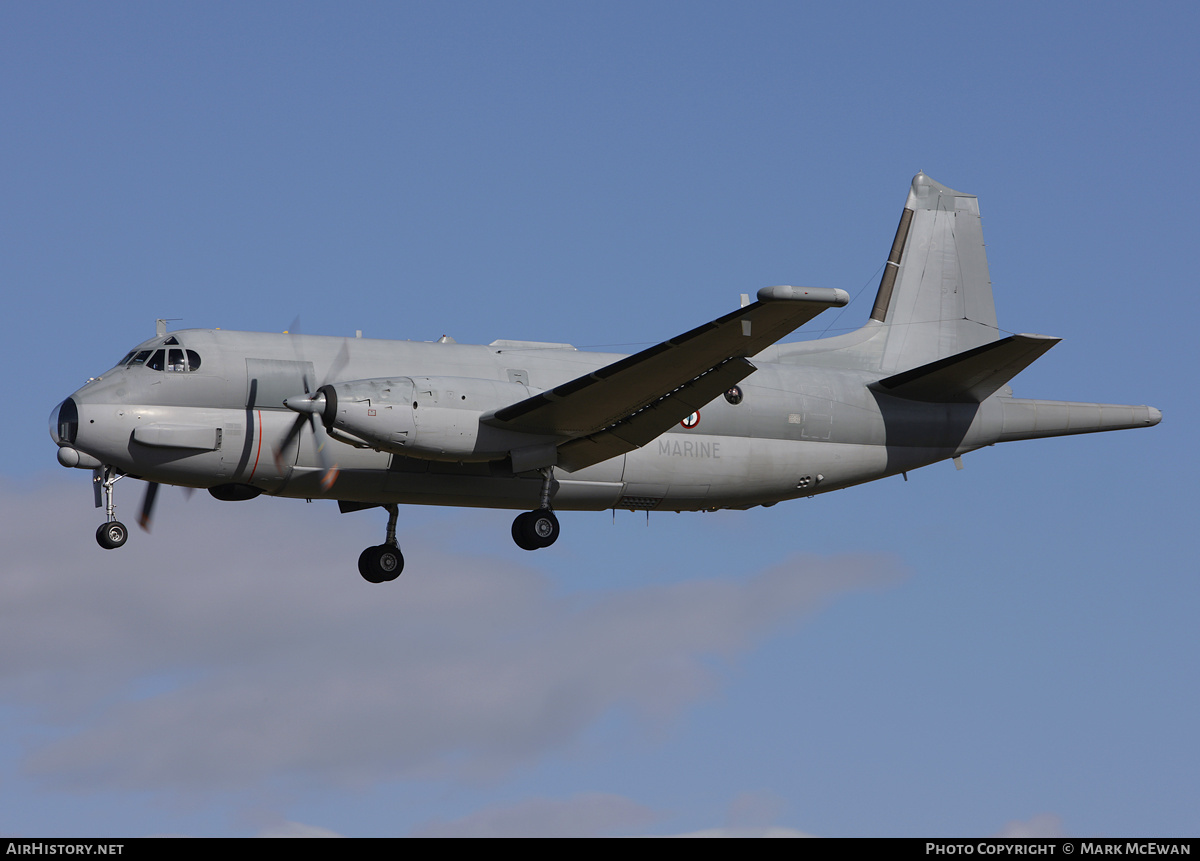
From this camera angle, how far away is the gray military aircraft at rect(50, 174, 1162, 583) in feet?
80.1

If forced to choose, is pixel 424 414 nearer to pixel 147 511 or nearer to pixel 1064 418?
pixel 147 511

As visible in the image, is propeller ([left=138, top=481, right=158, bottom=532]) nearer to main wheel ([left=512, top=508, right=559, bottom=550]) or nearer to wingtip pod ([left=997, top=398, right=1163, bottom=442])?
main wheel ([left=512, top=508, right=559, bottom=550])

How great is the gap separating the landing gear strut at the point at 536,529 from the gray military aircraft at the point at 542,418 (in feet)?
0.13

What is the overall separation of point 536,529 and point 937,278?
484 inches

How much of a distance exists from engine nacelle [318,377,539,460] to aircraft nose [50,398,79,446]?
4.20 metres

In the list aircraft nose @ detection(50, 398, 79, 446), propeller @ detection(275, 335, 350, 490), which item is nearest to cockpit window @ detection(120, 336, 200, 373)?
aircraft nose @ detection(50, 398, 79, 446)

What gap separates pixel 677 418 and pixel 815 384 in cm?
468

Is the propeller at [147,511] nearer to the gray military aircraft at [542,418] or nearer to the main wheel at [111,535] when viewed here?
the gray military aircraft at [542,418]

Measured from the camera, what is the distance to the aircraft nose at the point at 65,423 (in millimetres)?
24469

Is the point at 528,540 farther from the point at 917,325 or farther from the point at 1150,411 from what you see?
the point at 1150,411

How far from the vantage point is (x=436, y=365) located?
2631 cm
